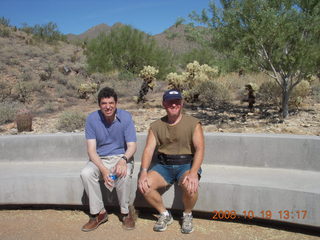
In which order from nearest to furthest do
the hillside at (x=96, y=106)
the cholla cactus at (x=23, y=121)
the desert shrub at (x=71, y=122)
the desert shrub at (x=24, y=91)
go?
1. the hillside at (x=96, y=106)
2. the cholla cactus at (x=23, y=121)
3. the desert shrub at (x=71, y=122)
4. the desert shrub at (x=24, y=91)

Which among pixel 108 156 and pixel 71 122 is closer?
pixel 108 156

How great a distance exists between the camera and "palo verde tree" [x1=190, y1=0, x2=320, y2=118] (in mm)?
6660

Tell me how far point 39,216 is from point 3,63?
1896 centimetres

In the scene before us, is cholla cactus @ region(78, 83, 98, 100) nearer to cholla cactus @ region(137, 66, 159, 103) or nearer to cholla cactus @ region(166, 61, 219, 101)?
cholla cactus @ region(137, 66, 159, 103)

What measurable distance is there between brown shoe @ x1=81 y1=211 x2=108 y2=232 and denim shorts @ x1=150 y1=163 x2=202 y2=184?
733 mm

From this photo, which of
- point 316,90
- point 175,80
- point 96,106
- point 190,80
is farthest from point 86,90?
point 316,90

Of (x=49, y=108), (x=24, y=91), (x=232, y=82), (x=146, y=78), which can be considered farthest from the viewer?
(x=24, y=91)

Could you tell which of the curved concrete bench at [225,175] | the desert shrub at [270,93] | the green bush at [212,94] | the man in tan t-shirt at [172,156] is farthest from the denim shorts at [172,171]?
the desert shrub at [270,93]

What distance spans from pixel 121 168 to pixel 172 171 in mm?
523

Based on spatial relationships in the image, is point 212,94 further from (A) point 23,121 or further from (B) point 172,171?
(B) point 172,171

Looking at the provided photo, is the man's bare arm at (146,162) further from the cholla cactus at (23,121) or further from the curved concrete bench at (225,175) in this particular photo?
the cholla cactus at (23,121)
